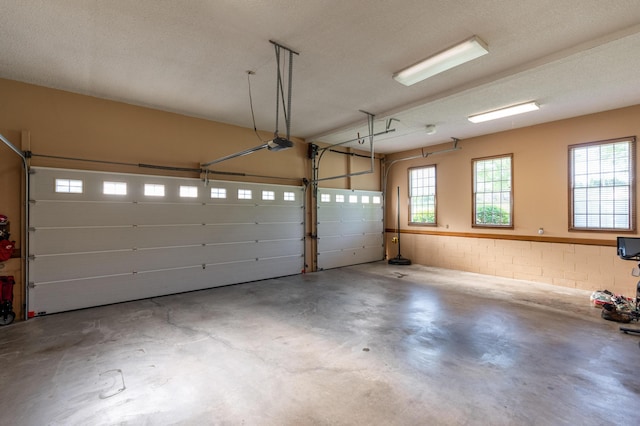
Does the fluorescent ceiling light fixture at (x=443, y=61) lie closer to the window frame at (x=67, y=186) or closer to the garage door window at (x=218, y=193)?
the garage door window at (x=218, y=193)

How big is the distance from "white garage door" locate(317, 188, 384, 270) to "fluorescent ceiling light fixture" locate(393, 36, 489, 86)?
397cm

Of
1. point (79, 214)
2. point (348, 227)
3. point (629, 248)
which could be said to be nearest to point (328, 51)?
point (79, 214)

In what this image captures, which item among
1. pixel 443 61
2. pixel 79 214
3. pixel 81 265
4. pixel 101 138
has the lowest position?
pixel 81 265

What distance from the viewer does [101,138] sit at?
15.2 feet

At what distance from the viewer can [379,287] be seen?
5.70m

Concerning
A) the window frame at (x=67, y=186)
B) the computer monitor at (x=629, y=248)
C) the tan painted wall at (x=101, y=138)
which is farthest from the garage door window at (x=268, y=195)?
the computer monitor at (x=629, y=248)

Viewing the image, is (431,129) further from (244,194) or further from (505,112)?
(244,194)

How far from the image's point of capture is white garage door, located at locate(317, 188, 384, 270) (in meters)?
7.47

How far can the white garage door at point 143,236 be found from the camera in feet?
13.8

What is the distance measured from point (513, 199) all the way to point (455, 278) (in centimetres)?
209

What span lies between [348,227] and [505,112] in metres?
4.30

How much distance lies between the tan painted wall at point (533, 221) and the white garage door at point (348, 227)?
1293 mm

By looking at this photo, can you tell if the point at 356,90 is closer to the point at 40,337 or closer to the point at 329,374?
the point at 329,374

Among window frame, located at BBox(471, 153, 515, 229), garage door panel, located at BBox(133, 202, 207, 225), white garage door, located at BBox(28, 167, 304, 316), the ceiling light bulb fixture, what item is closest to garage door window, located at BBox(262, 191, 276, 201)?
white garage door, located at BBox(28, 167, 304, 316)
